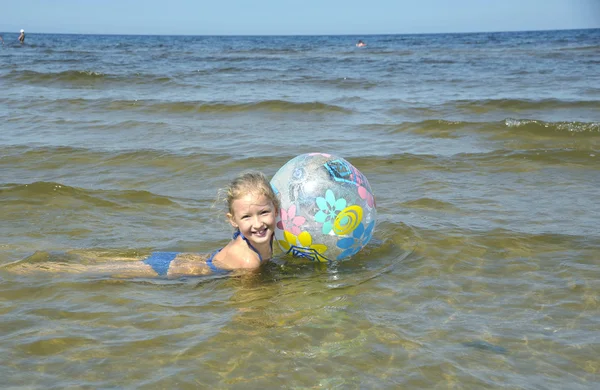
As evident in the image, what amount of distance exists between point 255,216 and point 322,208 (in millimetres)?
507

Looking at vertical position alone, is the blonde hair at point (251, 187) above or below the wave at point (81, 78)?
below

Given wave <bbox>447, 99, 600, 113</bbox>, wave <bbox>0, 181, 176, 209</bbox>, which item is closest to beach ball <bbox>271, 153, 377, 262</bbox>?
wave <bbox>0, 181, 176, 209</bbox>

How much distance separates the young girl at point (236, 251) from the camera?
203 inches

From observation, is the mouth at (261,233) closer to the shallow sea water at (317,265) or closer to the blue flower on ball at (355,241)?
the shallow sea water at (317,265)

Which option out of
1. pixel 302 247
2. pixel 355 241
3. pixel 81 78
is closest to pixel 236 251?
pixel 302 247

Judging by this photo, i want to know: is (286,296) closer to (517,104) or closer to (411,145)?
(411,145)

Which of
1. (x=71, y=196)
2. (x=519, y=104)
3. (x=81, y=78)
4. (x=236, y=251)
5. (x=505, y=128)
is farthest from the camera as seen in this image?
(x=81, y=78)

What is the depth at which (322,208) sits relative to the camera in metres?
5.11

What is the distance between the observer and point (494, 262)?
5.52 m

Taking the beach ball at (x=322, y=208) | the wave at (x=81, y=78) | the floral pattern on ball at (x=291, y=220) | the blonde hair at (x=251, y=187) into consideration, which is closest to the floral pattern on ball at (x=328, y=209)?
the beach ball at (x=322, y=208)

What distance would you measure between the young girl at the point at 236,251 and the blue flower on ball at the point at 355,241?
0.56m

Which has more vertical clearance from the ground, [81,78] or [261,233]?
[81,78]

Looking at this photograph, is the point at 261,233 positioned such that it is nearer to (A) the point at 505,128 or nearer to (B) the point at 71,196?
(B) the point at 71,196

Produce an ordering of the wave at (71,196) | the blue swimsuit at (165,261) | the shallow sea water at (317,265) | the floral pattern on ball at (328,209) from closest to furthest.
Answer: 1. the shallow sea water at (317,265)
2. the floral pattern on ball at (328,209)
3. the blue swimsuit at (165,261)
4. the wave at (71,196)
